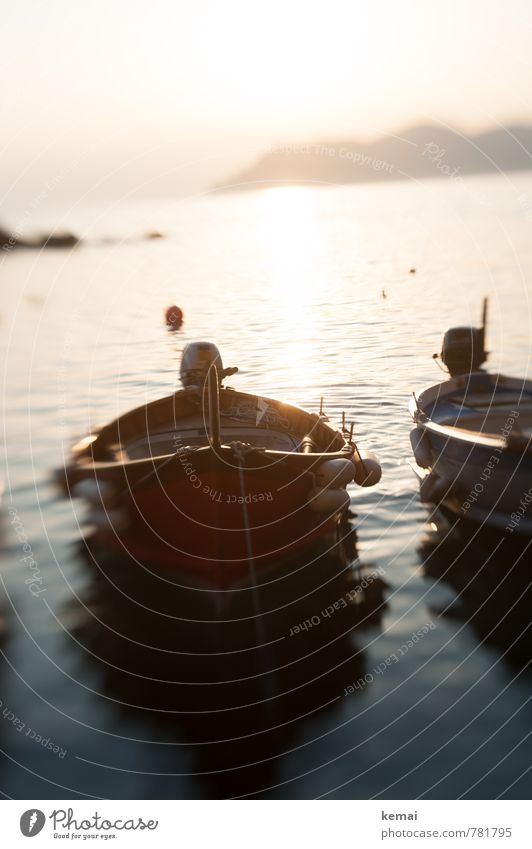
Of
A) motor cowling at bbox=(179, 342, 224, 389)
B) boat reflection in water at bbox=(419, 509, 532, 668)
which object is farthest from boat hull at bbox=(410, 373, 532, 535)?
motor cowling at bbox=(179, 342, 224, 389)

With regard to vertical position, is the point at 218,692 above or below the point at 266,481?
below

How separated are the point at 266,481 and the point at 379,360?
14996mm

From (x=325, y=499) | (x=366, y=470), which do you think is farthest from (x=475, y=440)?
(x=325, y=499)

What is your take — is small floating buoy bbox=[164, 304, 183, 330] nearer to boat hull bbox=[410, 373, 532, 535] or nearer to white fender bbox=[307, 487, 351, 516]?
boat hull bbox=[410, 373, 532, 535]

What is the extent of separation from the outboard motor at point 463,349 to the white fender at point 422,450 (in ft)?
7.87

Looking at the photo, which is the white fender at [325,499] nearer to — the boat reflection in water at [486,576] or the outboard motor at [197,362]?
the boat reflection in water at [486,576]

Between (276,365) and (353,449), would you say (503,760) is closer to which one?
(353,449)

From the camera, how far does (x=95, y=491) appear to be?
11.5 m

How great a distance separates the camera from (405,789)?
844 cm

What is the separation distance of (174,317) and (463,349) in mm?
16519

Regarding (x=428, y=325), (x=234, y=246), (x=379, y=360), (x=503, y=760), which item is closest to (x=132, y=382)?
(x=379, y=360)

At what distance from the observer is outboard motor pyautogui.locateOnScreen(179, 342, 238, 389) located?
15281 millimetres

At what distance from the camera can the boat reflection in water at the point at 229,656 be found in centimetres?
906
